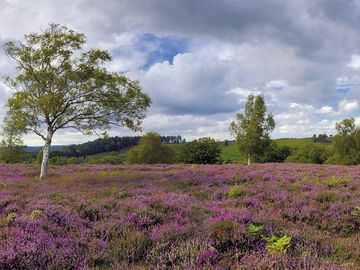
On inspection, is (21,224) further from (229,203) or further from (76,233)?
(229,203)

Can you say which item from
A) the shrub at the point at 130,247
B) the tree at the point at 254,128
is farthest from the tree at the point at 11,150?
the shrub at the point at 130,247

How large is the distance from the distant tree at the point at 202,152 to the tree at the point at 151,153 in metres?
4.17

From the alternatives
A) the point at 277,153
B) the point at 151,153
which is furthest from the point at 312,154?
the point at 151,153

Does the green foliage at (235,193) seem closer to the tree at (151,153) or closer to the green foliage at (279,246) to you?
the green foliage at (279,246)

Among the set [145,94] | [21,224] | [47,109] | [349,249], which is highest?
[145,94]

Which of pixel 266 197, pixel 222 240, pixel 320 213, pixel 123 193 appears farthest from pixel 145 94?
pixel 222 240

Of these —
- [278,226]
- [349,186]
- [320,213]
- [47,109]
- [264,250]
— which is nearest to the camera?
[264,250]

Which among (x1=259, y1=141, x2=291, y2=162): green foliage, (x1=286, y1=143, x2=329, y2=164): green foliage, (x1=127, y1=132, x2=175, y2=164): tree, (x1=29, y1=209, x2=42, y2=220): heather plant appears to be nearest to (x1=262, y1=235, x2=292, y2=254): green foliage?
(x1=29, y1=209, x2=42, y2=220): heather plant

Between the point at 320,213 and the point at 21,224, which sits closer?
the point at 21,224

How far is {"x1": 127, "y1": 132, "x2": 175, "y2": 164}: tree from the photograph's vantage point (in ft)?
255

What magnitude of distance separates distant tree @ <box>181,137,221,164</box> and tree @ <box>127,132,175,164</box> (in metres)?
4.17

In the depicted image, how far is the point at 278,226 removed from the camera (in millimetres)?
7637

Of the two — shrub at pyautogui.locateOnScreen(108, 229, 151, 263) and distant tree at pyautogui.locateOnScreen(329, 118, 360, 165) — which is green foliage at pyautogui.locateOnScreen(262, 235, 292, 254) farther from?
distant tree at pyautogui.locateOnScreen(329, 118, 360, 165)

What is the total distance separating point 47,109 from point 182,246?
15.8m
